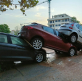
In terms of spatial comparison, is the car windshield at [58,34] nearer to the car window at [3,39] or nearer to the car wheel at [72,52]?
the car wheel at [72,52]

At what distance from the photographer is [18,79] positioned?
2.82m

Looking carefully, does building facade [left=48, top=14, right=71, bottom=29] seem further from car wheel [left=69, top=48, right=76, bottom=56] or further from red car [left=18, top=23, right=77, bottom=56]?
red car [left=18, top=23, right=77, bottom=56]

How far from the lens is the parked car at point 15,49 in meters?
3.06

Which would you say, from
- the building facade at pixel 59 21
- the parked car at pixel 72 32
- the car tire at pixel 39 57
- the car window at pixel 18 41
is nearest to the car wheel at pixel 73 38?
the parked car at pixel 72 32

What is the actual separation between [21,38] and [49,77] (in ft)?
7.02

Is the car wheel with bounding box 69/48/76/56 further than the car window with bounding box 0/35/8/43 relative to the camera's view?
Yes

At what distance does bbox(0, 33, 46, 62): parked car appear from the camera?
3.06 meters

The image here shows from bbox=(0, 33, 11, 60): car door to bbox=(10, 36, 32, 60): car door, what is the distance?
196 mm

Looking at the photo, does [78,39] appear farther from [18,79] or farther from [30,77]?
[18,79]

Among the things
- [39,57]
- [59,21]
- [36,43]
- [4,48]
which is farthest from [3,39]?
[59,21]

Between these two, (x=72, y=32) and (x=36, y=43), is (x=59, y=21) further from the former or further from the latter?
(x=36, y=43)

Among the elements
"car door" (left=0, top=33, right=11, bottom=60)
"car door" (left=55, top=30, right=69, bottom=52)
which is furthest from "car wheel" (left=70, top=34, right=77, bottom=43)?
"car door" (left=0, top=33, right=11, bottom=60)

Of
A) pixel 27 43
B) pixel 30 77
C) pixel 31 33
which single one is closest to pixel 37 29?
pixel 31 33

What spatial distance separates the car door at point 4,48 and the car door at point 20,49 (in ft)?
0.64
